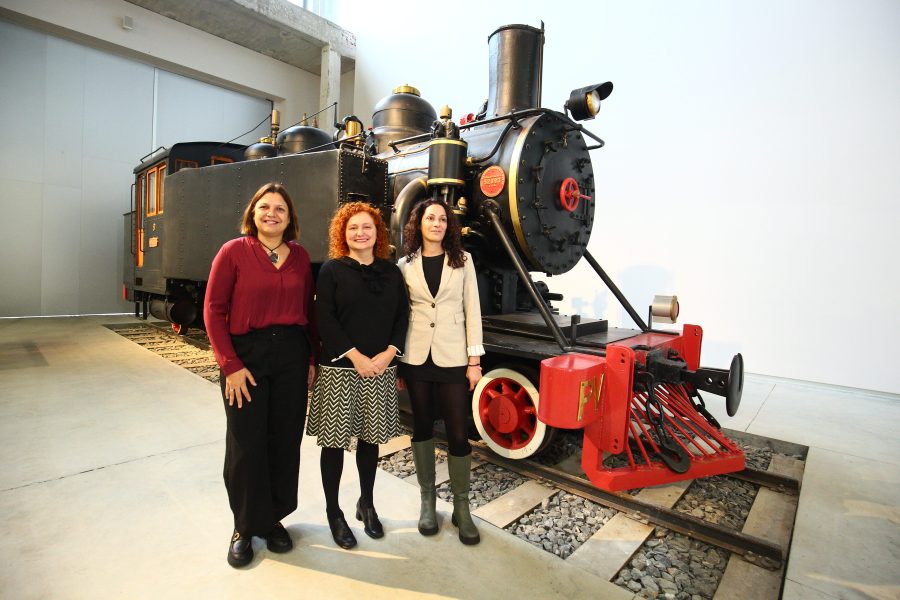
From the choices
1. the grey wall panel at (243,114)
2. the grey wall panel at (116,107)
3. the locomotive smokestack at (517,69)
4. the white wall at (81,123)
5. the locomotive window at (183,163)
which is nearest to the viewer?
the locomotive smokestack at (517,69)

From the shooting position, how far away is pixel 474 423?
2949 millimetres

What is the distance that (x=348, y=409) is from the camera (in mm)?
1890

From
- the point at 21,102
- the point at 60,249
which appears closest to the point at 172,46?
the point at 21,102

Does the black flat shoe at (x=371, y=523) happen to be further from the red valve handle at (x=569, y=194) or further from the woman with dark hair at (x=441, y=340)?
the red valve handle at (x=569, y=194)

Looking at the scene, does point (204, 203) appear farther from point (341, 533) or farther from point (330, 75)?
point (330, 75)

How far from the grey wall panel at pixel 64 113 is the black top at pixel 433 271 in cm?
1065

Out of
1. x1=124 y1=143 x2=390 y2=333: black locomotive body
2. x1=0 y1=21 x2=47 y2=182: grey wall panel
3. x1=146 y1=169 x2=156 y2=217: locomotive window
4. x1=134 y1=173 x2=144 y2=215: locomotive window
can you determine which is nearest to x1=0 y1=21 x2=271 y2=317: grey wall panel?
x1=0 y1=21 x2=47 y2=182: grey wall panel

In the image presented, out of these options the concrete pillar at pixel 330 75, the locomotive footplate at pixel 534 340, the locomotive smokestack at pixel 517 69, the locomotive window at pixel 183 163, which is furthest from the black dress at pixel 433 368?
the concrete pillar at pixel 330 75

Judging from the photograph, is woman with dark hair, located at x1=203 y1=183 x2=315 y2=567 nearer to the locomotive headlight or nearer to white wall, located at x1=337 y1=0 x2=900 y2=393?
the locomotive headlight

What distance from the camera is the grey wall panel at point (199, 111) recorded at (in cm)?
1045

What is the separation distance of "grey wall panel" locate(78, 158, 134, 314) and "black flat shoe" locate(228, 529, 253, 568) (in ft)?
34.1

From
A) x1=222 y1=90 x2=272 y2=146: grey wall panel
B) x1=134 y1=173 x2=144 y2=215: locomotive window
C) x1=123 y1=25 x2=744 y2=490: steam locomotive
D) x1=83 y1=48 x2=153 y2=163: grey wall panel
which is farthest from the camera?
x1=222 y1=90 x2=272 y2=146: grey wall panel

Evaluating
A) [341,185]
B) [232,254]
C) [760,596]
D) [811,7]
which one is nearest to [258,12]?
[341,185]

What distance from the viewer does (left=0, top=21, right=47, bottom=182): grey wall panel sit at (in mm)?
8562
